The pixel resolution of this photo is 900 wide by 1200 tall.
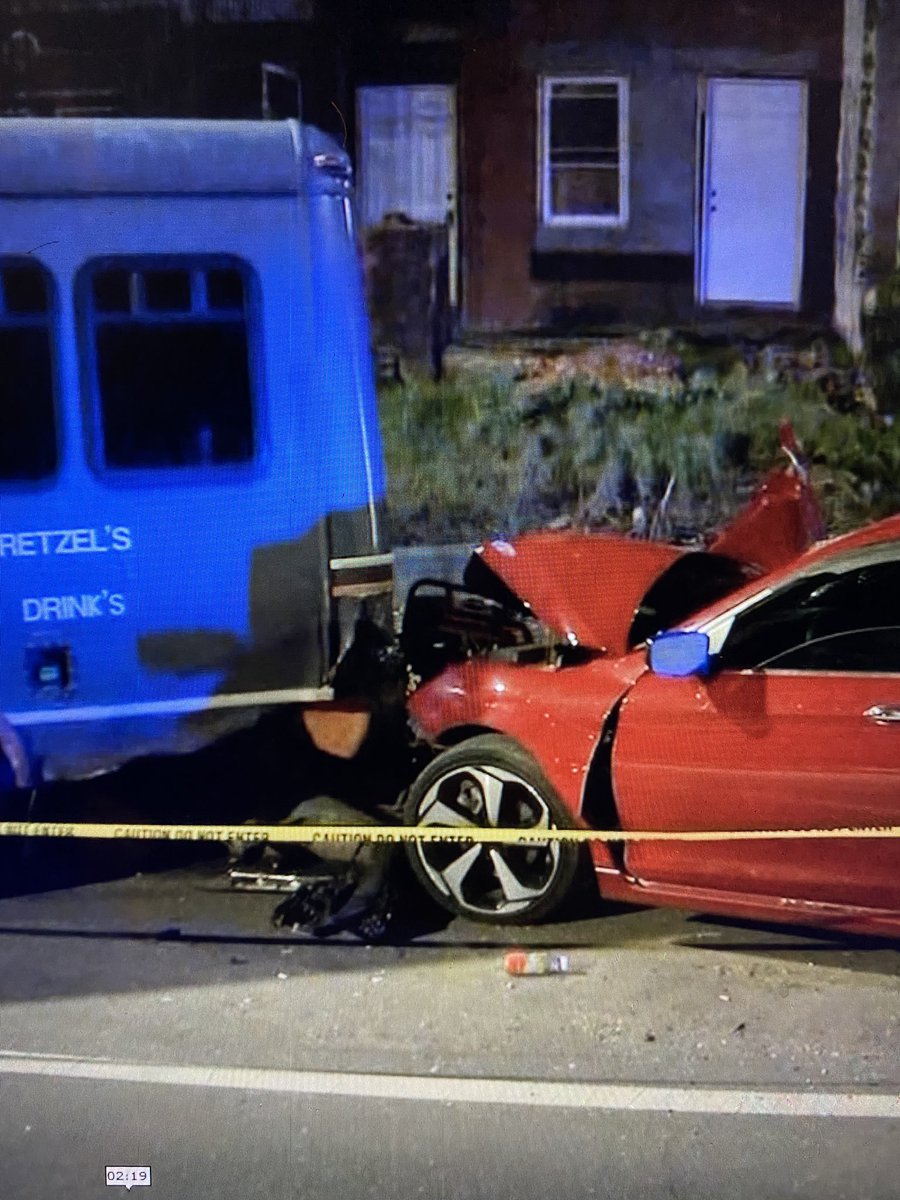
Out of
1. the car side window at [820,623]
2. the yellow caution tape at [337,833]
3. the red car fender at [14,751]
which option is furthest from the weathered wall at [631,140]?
the red car fender at [14,751]

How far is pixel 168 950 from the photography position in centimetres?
438

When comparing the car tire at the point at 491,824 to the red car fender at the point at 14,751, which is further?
the car tire at the point at 491,824

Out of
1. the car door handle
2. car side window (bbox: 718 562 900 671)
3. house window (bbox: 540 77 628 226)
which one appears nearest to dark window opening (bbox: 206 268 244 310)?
house window (bbox: 540 77 628 226)

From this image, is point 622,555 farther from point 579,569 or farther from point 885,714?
point 885,714

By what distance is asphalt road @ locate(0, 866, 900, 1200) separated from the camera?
11.1ft

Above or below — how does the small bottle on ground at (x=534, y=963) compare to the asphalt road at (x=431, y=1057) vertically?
above

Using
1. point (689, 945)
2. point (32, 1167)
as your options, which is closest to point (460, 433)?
point (689, 945)

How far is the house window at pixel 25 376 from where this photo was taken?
144 inches

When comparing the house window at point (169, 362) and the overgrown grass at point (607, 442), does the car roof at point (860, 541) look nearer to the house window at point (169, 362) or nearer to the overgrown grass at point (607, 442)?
the overgrown grass at point (607, 442)

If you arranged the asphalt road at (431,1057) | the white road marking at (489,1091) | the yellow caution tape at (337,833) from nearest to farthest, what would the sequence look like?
the asphalt road at (431,1057), the white road marking at (489,1091), the yellow caution tape at (337,833)

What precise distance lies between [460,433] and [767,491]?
3.10 feet

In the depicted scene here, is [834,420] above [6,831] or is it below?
above

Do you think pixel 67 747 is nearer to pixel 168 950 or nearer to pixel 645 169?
pixel 168 950

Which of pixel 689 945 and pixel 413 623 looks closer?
pixel 413 623
